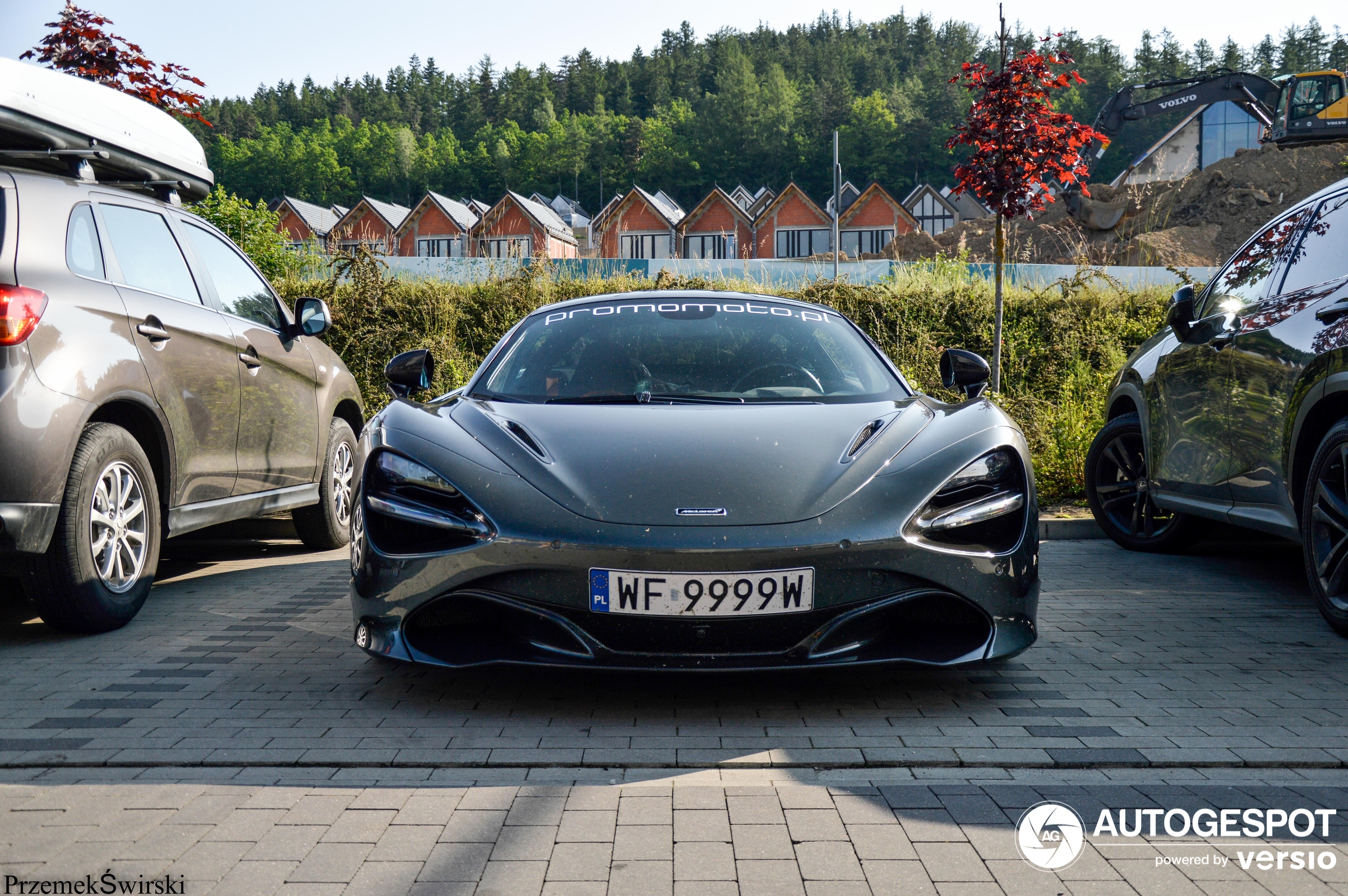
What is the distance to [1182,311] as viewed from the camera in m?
5.99

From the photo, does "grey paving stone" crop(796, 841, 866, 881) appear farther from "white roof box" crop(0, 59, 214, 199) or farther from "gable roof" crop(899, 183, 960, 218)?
"gable roof" crop(899, 183, 960, 218)

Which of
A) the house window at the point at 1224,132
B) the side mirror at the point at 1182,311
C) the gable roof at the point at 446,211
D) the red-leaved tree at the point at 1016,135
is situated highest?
the house window at the point at 1224,132

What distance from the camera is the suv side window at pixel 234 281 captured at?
5.86 metres

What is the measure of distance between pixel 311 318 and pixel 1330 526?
5.10 meters

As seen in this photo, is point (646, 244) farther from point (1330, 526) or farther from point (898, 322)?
point (1330, 526)

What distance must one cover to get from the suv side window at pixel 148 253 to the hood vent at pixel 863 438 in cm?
322

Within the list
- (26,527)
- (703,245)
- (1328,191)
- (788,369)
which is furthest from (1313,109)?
(703,245)

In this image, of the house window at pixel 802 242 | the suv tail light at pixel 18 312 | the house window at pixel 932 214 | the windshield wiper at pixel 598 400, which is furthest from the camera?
the house window at pixel 932 214

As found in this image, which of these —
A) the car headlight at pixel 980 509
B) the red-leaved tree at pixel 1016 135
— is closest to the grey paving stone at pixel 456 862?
the car headlight at pixel 980 509

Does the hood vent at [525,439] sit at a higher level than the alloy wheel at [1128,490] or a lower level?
higher

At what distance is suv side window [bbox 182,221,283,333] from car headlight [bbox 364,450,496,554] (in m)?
2.63

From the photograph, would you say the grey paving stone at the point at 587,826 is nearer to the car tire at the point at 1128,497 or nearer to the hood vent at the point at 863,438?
the hood vent at the point at 863,438

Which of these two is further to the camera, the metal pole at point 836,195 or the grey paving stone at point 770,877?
the metal pole at point 836,195

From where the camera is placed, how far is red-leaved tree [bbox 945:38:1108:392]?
34.1ft
